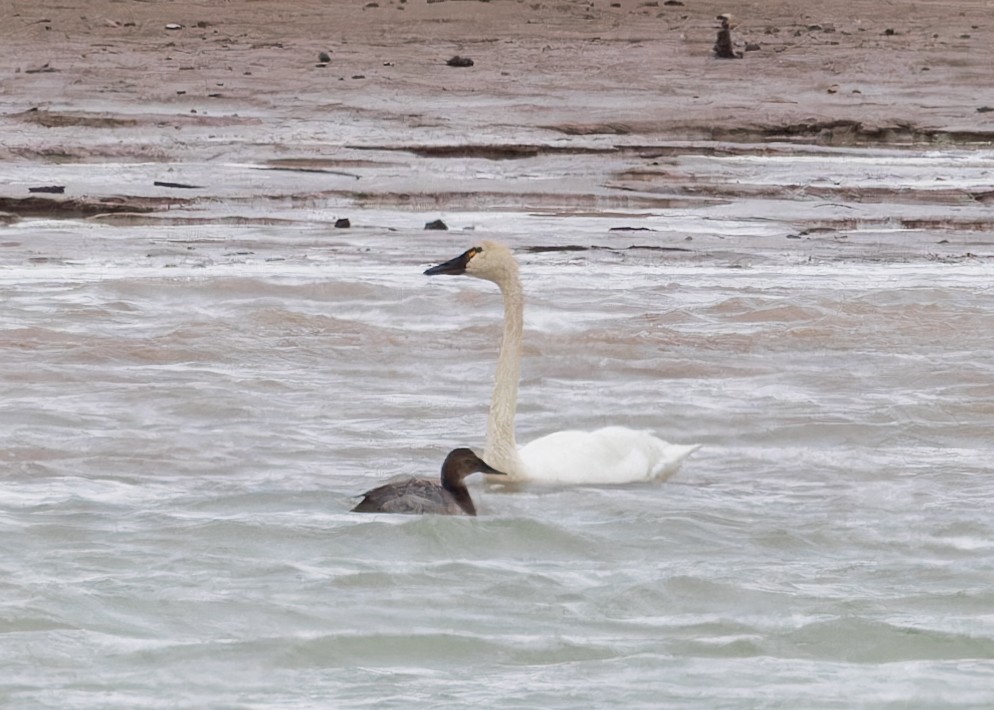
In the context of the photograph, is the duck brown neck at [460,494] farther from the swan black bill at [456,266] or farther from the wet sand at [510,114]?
the wet sand at [510,114]

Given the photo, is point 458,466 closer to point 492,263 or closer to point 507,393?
point 507,393

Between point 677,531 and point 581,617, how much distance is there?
118 centimetres

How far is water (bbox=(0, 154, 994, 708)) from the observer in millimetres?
5926

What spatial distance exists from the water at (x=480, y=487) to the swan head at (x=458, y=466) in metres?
0.17

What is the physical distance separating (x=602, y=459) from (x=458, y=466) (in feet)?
2.34

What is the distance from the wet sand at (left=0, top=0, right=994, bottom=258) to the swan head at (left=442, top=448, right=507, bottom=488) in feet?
24.9

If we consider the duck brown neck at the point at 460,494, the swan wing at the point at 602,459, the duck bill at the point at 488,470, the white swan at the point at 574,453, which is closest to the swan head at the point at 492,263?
the white swan at the point at 574,453

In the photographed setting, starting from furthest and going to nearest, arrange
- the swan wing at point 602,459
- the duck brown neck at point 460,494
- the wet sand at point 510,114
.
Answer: the wet sand at point 510,114
the swan wing at point 602,459
the duck brown neck at point 460,494

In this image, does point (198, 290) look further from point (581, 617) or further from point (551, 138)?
point (551, 138)

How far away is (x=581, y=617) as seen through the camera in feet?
20.9

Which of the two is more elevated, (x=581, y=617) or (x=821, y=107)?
(x=821, y=107)

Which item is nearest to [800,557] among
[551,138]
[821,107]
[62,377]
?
[62,377]

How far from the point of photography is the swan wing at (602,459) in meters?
8.18

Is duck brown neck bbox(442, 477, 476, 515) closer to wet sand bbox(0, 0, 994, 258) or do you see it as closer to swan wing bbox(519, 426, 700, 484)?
swan wing bbox(519, 426, 700, 484)
